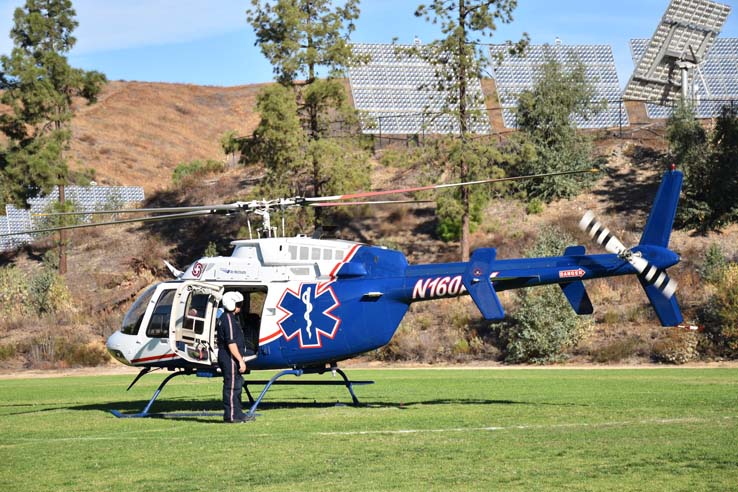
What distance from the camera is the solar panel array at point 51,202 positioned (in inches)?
2665

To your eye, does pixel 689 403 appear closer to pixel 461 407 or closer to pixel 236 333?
pixel 461 407

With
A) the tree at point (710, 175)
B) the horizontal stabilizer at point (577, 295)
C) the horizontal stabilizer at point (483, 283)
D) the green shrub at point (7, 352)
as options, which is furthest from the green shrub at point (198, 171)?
the horizontal stabilizer at point (577, 295)

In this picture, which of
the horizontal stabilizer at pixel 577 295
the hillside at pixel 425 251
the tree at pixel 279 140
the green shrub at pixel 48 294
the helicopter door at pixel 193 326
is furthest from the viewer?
the green shrub at pixel 48 294

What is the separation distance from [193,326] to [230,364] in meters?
2.33

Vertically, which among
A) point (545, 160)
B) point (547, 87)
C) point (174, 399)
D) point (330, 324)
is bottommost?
point (174, 399)

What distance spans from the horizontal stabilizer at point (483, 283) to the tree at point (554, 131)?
38.9 meters

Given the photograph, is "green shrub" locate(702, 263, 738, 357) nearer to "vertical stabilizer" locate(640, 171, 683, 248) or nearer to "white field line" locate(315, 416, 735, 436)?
"vertical stabilizer" locate(640, 171, 683, 248)

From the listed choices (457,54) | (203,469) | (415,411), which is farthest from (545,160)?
(203,469)

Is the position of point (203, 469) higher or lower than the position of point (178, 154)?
lower

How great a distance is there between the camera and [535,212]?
57.9 meters

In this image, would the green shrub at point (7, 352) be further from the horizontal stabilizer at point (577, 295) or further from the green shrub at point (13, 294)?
the horizontal stabilizer at point (577, 295)

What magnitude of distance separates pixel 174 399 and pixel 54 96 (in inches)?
1519

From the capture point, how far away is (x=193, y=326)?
20.2m

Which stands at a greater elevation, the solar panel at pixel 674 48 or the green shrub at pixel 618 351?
the solar panel at pixel 674 48
